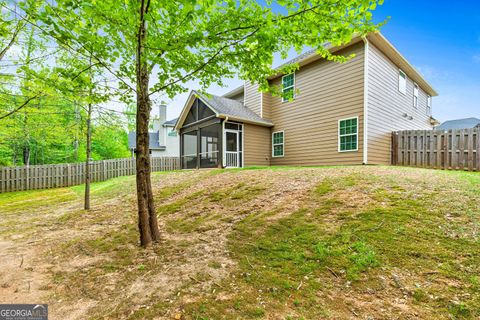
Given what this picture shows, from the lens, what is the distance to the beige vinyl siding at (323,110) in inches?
380

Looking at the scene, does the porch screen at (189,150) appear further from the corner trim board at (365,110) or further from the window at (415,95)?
the window at (415,95)

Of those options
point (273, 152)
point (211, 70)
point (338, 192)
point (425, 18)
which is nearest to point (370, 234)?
point (338, 192)

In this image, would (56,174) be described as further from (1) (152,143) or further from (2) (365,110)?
(2) (365,110)

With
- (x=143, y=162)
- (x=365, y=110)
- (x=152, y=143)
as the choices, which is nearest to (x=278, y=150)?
(x=365, y=110)

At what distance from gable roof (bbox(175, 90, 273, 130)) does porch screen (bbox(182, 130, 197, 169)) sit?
4.51 feet

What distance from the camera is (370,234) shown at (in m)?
3.06

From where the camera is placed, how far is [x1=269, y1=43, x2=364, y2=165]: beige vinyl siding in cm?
965

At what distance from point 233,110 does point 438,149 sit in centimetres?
971

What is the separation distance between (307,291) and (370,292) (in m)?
0.59

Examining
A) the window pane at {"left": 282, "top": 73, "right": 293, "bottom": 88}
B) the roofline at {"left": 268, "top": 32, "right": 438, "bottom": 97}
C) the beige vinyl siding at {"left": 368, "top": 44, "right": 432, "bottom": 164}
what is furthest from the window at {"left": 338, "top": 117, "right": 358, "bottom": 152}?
the window pane at {"left": 282, "top": 73, "right": 293, "bottom": 88}

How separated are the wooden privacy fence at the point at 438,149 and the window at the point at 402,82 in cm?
304

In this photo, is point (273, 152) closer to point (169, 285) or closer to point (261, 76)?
point (261, 76)

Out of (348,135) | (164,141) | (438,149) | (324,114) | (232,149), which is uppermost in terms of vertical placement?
(324,114)

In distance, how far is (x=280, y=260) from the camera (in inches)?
112
